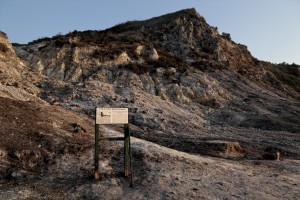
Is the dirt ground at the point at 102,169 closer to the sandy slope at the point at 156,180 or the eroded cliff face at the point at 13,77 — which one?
the sandy slope at the point at 156,180

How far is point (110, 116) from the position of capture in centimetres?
1116

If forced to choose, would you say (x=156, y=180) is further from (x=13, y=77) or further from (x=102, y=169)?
(x=13, y=77)

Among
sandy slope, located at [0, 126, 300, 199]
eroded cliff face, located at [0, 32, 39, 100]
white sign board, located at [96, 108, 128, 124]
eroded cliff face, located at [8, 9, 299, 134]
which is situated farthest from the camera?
eroded cliff face, located at [8, 9, 299, 134]

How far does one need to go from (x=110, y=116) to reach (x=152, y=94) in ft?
73.5

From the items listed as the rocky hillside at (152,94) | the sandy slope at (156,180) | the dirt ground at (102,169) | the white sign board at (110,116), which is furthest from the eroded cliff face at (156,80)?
the white sign board at (110,116)

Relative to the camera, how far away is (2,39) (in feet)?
98.8

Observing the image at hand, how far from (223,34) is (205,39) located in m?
8.78

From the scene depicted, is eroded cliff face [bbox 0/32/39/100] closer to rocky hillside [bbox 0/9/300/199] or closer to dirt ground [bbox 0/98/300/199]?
Result: rocky hillside [bbox 0/9/300/199]

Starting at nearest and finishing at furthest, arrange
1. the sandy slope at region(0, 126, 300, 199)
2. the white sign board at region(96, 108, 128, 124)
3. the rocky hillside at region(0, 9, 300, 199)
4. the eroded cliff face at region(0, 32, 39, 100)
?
the sandy slope at region(0, 126, 300, 199) → the white sign board at region(96, 108, 128, 124) → the rocky hillside at region(0, 9, 300, 199) → the eroded cliff face at region(0, 32, 39, 100)

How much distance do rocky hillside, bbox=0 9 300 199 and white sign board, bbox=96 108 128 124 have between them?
2047 millimetres

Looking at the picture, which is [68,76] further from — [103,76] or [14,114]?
[14,114]

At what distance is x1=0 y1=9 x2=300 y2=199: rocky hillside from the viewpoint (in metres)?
15.3

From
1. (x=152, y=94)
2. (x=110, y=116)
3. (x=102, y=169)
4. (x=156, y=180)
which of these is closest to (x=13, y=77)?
(x=152, y=94)

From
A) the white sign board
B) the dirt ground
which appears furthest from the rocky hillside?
the white sign board
